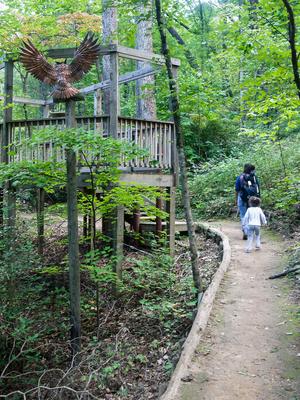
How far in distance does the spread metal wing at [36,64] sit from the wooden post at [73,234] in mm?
497

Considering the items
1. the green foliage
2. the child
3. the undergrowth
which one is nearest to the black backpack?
the child

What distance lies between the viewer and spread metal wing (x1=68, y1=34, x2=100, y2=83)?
6281 mm

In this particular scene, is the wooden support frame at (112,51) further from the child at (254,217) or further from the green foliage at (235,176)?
the green foliage at (235,176)

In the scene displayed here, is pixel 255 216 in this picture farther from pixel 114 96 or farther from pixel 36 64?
pixel 36 64

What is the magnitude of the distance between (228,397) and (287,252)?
5.39 meters

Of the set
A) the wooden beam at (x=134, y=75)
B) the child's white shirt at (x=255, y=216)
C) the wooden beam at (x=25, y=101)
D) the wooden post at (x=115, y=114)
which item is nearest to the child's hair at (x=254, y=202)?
the child's white shirt at (x=255, y=216)

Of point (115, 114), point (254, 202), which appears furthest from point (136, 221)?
point (115, 114)

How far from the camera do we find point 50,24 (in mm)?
14523

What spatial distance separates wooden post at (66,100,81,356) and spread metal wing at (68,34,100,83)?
0.47 m

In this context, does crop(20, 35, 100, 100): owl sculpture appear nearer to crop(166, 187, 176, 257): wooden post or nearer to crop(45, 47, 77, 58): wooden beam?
crop(45, 47, 77, 58): wooden beam

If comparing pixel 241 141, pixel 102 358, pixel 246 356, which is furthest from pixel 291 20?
pixel 241 141

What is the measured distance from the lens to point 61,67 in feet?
20.6

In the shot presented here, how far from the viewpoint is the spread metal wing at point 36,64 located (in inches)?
240

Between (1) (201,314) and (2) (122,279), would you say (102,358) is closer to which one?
(1) (201,314)
